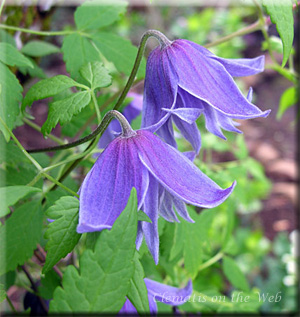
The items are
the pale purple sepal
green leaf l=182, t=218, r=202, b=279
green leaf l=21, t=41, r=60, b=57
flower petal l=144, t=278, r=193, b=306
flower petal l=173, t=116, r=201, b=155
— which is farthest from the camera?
green leaf l=21, t=41, r=60, b=57

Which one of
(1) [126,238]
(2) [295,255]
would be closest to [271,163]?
(2) [295,255]

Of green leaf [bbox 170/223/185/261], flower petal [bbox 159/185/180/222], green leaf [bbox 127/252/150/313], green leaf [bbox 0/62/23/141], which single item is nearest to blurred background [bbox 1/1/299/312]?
green leaf [bbox 170/223/185/261]

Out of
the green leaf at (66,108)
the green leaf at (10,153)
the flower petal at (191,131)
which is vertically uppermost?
the green leaf at (66,108)

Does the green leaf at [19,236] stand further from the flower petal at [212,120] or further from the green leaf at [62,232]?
the flower petal at [212,120]

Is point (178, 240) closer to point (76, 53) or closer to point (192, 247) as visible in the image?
point (192, 247)

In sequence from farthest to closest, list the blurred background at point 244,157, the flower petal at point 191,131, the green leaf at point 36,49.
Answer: the blurred background at point 244,157 < the green leaf at point 36,49 < the flower petal at point 191,131

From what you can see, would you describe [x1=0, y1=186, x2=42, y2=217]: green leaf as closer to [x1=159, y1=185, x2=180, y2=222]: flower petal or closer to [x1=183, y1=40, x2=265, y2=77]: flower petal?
[x1=159, y1=185, x2=180, y2=222]: flower petal

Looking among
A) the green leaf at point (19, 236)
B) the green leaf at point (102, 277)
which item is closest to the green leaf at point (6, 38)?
the green leaf at point (19, 236)

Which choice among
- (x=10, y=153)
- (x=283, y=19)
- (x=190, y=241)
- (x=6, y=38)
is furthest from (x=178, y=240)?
(x=6, y=38)
